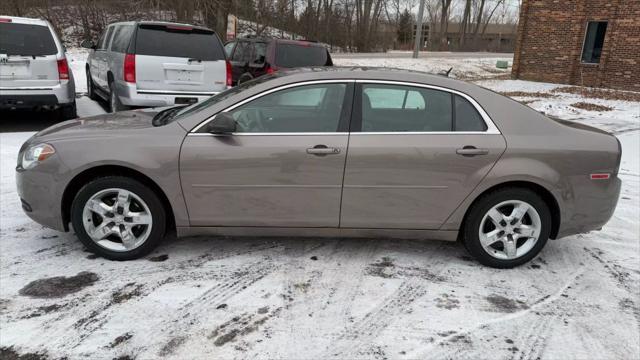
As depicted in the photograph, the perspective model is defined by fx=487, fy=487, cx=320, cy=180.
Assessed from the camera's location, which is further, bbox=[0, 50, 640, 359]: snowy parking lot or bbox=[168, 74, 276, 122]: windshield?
bbox=[168, 74, 276, 122]: windshield

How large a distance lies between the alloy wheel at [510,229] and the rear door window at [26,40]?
704 centimetres

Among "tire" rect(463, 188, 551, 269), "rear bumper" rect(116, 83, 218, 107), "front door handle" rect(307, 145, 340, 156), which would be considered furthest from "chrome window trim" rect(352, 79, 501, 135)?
"rear bumper" rect(116, 83, 218, 107)

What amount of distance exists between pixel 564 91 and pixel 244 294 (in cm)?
1760

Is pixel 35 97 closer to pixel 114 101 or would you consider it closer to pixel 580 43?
pixel 114 101

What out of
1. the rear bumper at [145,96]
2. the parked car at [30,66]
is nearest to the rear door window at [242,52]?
the rear bumper at [145,96]

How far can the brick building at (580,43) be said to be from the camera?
17.8m

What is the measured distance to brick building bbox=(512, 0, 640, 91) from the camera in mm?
17766

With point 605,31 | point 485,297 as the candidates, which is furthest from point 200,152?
point 605,31

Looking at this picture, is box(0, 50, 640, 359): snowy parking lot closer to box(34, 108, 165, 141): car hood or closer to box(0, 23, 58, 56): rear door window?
box(34, 108, 165, 141): car hood

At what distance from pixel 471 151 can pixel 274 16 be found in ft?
111

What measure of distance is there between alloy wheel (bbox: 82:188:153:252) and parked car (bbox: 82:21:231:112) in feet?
14.1

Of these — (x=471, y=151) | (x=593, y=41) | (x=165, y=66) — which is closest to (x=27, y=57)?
(x=165, y=66)

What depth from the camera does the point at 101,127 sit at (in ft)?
12.7

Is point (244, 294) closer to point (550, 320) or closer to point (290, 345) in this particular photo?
point (290, 345)
